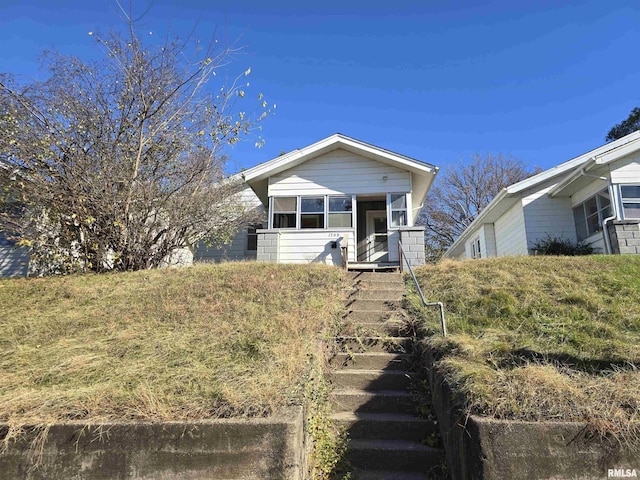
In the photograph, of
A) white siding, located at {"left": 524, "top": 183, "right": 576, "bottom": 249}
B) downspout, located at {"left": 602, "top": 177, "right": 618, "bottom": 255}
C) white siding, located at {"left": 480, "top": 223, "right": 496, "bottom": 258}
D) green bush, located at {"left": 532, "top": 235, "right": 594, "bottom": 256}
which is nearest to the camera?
downspout, located at {"left": 602, "top": 177, "right": 618, "bottom": 255}

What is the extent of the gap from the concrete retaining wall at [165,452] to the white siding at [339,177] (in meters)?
10.4

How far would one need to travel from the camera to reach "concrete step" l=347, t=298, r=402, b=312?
6.61 meters

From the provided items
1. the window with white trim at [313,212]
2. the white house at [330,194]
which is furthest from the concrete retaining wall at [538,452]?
the window with white trim at [313,212]

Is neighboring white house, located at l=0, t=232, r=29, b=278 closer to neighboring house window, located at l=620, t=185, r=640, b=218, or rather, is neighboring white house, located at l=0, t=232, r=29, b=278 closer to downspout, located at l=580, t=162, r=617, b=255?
downspout, located at l=580, t=162, r=617, b=255

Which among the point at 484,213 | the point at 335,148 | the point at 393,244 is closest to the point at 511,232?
the point at 484,213

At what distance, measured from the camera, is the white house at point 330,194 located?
12.3 metres

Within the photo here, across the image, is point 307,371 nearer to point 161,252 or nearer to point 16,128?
point 161,252

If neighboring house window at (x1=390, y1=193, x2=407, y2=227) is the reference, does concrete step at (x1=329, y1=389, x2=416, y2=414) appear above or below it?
below

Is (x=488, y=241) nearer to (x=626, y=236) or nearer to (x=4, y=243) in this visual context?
(x=626, y=236)

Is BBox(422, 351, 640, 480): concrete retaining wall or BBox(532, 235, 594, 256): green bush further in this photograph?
BBox(532, 235, 594, 256): green bush

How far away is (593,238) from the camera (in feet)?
39.0

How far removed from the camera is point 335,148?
13125mm

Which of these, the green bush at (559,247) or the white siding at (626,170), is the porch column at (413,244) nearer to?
the green bush at (559,247)

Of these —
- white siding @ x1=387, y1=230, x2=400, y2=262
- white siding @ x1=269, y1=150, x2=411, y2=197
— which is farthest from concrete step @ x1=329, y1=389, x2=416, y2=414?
white siding @ x1=269, y1=150, x2=411, y2=197
